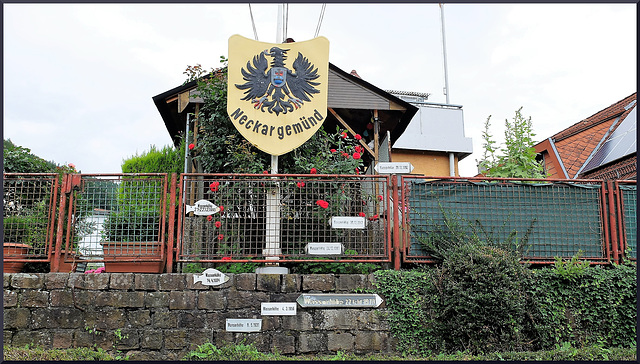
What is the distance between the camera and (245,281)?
6.01m

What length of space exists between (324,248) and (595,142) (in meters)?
10.1

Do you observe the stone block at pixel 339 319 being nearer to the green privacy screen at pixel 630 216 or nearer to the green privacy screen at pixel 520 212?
the green privacy screen at pixel 520 212

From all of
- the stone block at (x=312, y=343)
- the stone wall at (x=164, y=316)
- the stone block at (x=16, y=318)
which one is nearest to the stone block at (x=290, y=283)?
the stone wall at (x=164, y=316)

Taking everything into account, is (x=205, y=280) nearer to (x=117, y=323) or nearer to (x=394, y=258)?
(x=117, y=323)

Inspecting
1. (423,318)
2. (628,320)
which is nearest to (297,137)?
(423,318)

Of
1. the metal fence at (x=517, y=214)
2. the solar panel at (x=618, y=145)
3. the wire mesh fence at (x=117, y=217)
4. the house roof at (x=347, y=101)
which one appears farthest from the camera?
the solar panel at (x=618, y=145)

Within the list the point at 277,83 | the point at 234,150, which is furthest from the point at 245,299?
the point at 277,83

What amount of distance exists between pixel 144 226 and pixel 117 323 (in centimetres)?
124

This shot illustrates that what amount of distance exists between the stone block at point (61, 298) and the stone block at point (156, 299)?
848 millimetres

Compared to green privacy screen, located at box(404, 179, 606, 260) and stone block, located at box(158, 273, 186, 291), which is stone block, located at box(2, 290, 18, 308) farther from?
green privacy screen, located at box(404, 179, 606, 260)

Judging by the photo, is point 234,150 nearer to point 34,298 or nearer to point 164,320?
point 164,320

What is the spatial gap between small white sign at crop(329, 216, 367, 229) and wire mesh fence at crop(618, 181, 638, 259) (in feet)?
11.2

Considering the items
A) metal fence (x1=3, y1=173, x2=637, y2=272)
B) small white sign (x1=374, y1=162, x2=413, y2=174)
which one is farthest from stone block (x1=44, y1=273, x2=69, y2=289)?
small white sign (x1=374, y1=162, x2=413, y2=174)

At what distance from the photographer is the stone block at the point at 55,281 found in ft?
19.4
